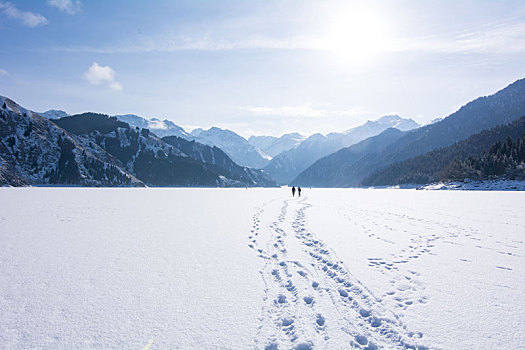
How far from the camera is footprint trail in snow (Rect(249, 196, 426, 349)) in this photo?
17.1ft

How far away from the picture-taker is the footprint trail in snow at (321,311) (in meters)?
5.21

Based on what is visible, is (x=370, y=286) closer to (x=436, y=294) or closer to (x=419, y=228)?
Answer: (x=436, y=294)

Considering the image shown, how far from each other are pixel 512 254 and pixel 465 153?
225m

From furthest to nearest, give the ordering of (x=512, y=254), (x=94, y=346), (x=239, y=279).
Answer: (x=512, y=254), (x=239, y=279), (x=94, y=346)

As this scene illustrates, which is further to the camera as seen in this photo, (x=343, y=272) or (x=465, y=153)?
(x=465, y=153)

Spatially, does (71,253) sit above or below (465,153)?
below

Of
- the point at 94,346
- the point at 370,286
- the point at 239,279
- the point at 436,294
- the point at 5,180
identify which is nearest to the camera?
the point at 94,346

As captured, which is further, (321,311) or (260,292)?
(260,292)

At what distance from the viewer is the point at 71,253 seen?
11.0 meters

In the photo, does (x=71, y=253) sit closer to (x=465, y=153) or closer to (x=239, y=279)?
(x=239, y=279)

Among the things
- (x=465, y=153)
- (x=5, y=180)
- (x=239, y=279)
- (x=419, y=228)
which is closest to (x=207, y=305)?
(x=239, y=279)

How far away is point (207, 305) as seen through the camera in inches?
260

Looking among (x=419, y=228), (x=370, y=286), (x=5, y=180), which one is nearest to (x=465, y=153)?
(x=419, y=228)

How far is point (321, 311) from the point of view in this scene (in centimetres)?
642
